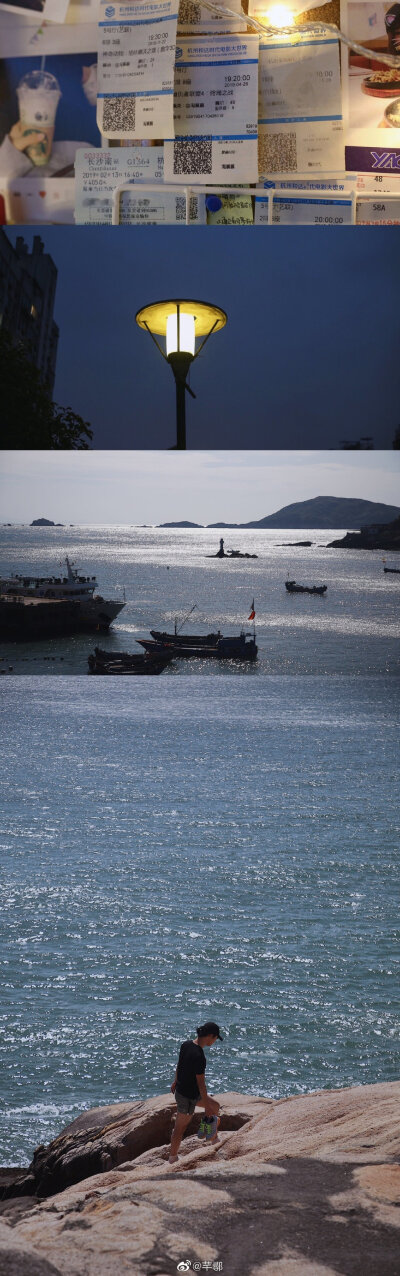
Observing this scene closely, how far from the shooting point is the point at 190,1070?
2.74 m

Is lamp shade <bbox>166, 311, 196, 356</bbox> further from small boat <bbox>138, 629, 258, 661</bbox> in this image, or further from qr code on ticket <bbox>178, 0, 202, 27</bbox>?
small boat <bbox>138, 629, 258, 661</bbox>

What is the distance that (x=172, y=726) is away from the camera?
14820 millimetres

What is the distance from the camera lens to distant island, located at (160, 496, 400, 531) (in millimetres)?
5383

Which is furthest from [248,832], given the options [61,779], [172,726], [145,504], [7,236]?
[7,236]

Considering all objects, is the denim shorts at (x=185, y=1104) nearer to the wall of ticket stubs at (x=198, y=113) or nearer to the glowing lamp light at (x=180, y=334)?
the glowing lamp light at (x=180, y=334)

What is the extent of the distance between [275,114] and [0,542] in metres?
2.57

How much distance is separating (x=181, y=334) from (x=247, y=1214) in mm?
4216

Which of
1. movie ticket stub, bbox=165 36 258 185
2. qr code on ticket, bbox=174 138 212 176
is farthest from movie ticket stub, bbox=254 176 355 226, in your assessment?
qr code on ticket, bbox=174 138 212 176

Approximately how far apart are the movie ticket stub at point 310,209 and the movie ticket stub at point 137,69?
0.61m

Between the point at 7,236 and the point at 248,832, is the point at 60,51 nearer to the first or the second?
the point at 7,236

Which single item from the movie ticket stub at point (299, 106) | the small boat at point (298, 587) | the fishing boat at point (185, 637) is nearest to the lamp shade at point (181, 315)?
the movie ticket stub at point (299, 106)

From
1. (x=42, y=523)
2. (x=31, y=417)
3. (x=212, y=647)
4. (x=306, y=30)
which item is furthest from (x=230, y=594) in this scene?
(x=306, y=30)

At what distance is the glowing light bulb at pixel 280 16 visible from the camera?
175 inches

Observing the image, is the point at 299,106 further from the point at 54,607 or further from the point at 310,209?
the point at 54,607
